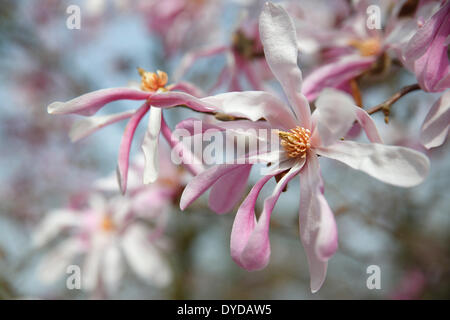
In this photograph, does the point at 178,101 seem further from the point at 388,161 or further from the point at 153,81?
the point at 388,161

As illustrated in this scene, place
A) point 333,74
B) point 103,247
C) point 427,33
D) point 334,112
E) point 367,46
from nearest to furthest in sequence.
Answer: point 334,112 → point 427,33 → point 333,74 → point 367,46 → point 103,247

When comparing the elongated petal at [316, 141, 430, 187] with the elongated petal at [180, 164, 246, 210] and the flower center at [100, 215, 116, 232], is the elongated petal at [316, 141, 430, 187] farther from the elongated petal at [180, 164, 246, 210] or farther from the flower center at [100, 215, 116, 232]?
the flower center at [100, 215, 116, 232]

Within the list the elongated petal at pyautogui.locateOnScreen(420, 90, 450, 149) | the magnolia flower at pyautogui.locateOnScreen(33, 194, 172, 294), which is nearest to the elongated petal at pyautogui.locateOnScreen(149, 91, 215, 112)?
the elongated petal at pyautogui.locateOnScreen(420, 90, 450, 149)

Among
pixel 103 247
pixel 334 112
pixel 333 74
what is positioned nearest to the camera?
pixel 334 112

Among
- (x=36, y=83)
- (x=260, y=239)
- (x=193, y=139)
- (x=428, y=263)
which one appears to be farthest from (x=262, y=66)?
(x=36, y=83)

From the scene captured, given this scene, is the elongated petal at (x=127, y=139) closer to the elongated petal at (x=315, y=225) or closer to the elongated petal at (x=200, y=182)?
Answer: the elongated petal at (x=200, y=182)

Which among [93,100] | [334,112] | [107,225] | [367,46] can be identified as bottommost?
[334,112]

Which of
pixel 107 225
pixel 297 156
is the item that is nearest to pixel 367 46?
pixel 297 156
